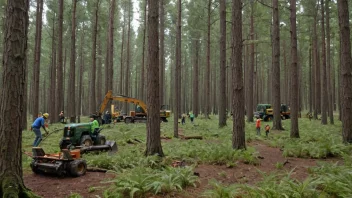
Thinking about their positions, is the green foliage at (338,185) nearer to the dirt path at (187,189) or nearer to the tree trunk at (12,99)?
the dirt path at (187,189)

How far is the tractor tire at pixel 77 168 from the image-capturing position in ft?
22.5

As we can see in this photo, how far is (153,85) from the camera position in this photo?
8.36 metres

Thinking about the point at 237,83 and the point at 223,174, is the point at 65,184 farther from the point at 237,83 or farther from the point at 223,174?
the point at 237,83

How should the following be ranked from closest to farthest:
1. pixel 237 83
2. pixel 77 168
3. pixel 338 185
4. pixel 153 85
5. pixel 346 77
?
pixel 338 185 → pixel 77 168 → pixel 153 85 → pixel 237 83 → pixel 346 77

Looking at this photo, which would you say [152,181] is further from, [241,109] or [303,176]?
[241,109]

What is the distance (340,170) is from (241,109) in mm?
3814

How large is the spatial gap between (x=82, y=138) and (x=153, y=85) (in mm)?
5032

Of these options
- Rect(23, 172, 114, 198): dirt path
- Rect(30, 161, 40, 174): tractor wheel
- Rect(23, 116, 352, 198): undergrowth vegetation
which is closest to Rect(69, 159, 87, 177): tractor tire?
Rect(23, 172, 114, 198): dirt path

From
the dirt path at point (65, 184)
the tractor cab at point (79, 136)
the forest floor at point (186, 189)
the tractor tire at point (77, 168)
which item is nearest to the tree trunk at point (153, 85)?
the forest floor at point (186, 189)

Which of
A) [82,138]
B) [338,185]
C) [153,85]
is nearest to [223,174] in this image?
[338,185]

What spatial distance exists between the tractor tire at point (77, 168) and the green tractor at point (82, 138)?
3.02 metres

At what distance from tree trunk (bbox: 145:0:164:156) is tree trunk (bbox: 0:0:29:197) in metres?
4.30

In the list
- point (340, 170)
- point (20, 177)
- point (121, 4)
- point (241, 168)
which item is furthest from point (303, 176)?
point (121, 4)

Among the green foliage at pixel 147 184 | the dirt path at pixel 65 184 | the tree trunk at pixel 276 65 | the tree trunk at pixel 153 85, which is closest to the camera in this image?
the green foliage at pixel 147 184
